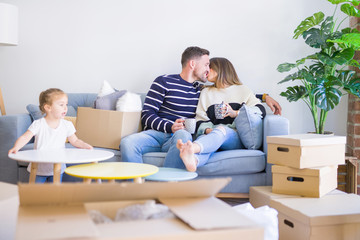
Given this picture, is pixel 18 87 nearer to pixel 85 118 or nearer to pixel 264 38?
pixel 85 118

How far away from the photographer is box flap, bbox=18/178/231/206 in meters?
0.83

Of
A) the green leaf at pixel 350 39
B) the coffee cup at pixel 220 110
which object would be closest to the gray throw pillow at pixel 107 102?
the coffee cup at pixel 220 110

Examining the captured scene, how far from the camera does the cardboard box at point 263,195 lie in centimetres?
218

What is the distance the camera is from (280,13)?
3.45 metres

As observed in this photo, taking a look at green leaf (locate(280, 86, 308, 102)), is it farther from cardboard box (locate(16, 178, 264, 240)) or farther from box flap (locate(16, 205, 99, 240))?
box flap (locate(16, 205, 99, 240))

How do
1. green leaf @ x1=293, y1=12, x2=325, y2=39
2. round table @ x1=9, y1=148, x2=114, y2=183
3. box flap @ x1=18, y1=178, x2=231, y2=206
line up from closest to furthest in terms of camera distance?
box flap @ x1=18, y1=178, x2=231, y2=206, round table @ x1=9, y1=148, x2=114, y2=183, green leaf @ x1=293, y1=12, x2=325, y2=39

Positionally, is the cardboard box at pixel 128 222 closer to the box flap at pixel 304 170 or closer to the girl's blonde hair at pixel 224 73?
the box flap at pixel 304 170

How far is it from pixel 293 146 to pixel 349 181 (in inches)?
37.6

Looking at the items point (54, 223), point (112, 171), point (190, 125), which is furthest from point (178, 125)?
point (54, 223)

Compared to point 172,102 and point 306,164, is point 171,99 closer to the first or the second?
point 172,102

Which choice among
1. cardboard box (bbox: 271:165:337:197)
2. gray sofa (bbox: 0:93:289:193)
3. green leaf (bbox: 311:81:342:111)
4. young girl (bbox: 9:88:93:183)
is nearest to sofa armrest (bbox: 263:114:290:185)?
gray sofa (bbox: 0:93:289:193)

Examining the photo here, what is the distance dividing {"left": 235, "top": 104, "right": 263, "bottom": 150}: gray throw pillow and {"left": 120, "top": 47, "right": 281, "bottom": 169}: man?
0.97ft

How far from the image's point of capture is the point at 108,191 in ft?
2.92

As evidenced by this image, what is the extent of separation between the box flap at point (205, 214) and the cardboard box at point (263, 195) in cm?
129
